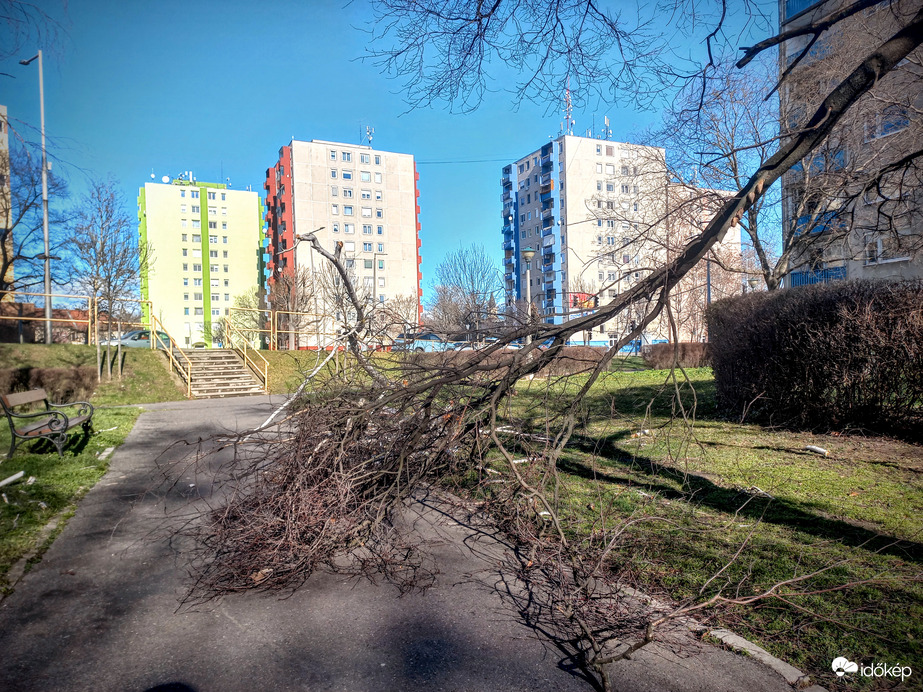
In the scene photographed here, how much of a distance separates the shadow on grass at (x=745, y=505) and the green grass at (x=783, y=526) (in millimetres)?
16

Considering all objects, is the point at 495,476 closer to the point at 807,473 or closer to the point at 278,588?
the point at 278,588

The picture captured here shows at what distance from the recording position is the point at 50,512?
582 centimetres

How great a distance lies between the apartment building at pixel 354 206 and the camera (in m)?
66.7

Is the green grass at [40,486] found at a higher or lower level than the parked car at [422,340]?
lower

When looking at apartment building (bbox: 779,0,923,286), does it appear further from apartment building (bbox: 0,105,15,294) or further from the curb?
apartment building (bbox: 0,105,15,294)

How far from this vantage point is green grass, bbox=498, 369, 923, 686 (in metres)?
3.19

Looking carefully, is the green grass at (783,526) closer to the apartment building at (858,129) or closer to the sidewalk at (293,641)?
the sidewalk at (293,641)

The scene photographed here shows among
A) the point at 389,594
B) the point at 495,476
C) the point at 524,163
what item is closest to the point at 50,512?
the point at 389,594

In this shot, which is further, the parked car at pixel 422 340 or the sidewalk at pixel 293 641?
the parked car at pixel 422 340

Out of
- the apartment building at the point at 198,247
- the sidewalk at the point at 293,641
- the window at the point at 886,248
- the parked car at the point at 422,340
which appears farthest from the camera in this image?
the apartment building at the point at 198,247

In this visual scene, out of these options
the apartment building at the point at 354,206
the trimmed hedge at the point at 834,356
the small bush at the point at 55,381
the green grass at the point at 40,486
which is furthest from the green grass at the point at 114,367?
the apartment building at the point at 354,206

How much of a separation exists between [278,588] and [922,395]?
799 cm


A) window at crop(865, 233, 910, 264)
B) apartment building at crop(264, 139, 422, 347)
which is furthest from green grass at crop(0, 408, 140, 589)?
apartment building at crop(264, 139, 422, 347)

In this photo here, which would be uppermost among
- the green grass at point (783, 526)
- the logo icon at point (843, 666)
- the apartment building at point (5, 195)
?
the apartment building at point (5, 195)
